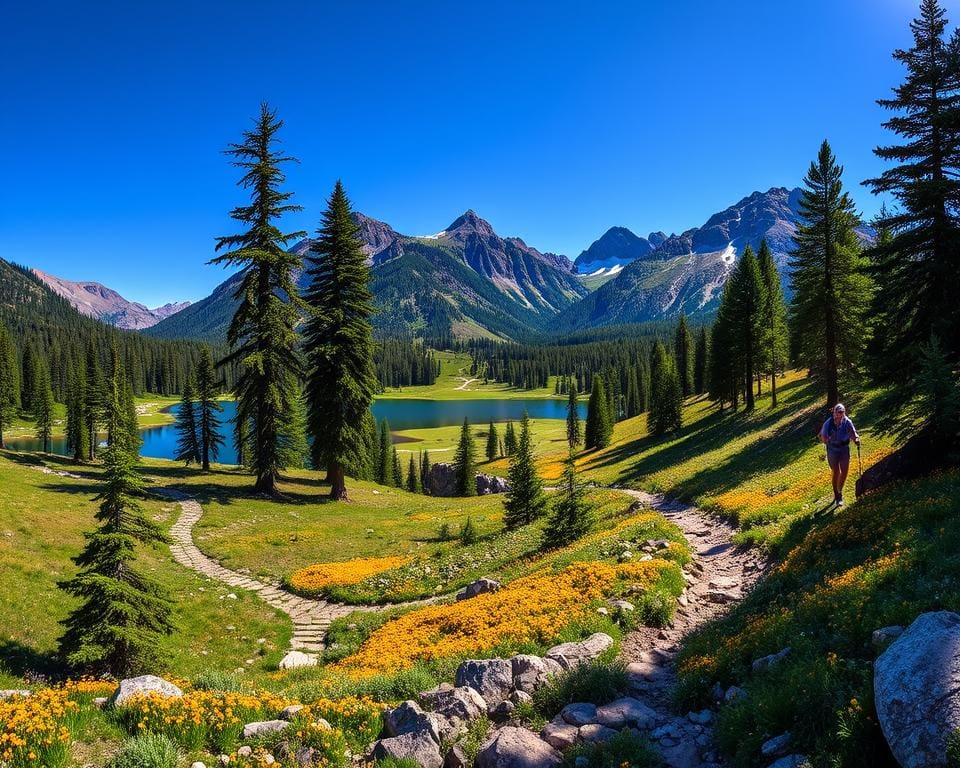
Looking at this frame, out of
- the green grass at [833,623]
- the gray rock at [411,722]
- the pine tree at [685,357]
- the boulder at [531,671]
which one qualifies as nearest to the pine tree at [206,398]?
the boulder at [531,671]

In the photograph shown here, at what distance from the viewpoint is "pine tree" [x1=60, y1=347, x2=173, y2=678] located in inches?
442

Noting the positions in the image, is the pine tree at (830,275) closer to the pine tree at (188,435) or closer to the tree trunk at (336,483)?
the tree trunk at (336,483)

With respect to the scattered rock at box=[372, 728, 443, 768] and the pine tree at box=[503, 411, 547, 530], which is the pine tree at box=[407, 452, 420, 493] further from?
the scattered rock at box=[372, 728, 443, 768]

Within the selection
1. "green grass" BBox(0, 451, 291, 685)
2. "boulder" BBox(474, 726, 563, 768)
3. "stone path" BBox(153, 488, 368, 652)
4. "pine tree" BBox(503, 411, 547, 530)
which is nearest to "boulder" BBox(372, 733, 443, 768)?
"boulder" BBox(474, 726, 563, 768)

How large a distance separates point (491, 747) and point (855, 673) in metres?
4.62

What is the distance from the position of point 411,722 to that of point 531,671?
249 centimetres

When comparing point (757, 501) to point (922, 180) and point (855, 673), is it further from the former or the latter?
point (855, 673)

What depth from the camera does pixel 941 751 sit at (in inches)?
169

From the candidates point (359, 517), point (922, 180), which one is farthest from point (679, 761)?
point (359, 517)

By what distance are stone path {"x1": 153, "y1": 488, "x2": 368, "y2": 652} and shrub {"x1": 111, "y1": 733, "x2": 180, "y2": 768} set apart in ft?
31.6

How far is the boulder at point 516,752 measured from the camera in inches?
253

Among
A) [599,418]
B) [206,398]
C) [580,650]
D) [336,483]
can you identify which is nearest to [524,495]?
[336,483]

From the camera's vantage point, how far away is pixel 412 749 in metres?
6.74

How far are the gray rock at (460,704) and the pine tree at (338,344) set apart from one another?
88.2 feet
